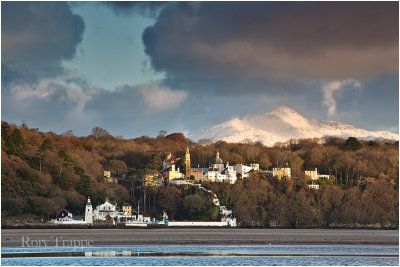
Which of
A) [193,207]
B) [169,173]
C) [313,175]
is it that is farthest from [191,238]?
[313,175]

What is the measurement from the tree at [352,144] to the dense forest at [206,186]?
648 cm

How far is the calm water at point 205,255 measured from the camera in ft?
104

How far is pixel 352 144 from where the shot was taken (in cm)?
10162

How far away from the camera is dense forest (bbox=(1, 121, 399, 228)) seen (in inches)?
2682

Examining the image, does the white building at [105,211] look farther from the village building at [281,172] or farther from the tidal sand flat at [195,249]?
the village building at [281,172]

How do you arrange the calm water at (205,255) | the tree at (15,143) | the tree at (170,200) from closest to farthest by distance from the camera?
1. the calm water at (205,255)
2. the tree at (170,200)
3. the tree at (15,143)

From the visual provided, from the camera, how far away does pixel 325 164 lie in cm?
9331

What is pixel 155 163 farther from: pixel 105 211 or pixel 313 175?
pixel 105 211

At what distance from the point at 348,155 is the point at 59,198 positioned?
1772 inches

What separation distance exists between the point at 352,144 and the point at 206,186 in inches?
1378

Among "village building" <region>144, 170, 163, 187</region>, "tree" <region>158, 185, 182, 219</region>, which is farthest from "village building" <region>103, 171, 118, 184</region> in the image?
"tree" <region>158, 185, 182, 219</region>

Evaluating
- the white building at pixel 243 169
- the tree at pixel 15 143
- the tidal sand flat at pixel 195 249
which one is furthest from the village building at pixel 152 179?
the tidal sand flat at pixel 195 249

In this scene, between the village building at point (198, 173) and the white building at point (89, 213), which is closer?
the white building at point (89, 213)

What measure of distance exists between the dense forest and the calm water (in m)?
28.3
